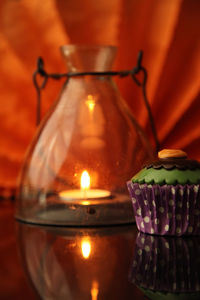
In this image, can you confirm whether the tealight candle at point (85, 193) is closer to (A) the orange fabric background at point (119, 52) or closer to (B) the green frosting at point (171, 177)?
(B) the green frosting at point (171, 177)

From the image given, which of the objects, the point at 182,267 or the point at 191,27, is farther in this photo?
the point at 191,27

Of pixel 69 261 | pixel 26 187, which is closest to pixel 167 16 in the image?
pixel 26 187

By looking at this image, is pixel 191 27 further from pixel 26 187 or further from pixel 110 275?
pixel 110 275

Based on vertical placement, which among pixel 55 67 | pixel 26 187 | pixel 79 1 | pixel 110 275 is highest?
pixel 79 1

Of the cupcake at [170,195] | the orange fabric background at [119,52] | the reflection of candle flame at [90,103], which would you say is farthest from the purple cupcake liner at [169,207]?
the orange fabric background at [119,52]

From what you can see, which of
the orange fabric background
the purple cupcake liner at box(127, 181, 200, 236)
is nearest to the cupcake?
the purple cupcake liner at box(127, 181, 200, 236)

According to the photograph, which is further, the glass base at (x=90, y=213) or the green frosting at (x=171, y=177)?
the glass base at (x=90, y=213)

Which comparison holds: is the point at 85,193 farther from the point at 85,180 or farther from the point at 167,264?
the point at 167,264

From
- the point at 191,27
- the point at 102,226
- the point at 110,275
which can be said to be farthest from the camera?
the point at 191,27
